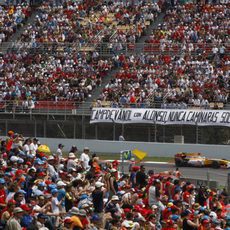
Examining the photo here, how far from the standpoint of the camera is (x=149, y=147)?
4584 cm

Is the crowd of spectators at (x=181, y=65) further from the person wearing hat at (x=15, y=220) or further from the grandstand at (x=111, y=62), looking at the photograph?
the person wearing hat at (x=15, y=220)

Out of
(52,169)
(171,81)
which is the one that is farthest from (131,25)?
(52,169)

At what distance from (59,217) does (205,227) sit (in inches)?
111

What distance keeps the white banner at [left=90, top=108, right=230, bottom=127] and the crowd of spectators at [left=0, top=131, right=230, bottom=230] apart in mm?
18419

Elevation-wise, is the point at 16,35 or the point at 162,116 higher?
the point at 16,35

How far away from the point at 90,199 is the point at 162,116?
85.3 feet

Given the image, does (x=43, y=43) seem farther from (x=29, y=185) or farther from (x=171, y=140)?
(x=29, y=185)

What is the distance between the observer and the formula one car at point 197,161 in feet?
137

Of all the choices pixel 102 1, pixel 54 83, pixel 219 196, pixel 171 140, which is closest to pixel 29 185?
pixel 219 196

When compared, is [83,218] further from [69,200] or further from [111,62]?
[111,62]

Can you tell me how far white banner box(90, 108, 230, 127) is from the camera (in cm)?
4569

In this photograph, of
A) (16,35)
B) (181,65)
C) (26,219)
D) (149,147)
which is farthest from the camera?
(16,35)

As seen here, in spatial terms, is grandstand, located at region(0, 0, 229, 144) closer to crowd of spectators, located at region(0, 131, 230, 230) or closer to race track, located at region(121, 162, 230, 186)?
race track, located at region(121, 162, 230, 186)

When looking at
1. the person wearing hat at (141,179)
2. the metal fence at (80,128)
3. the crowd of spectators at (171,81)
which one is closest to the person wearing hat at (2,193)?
the person wearing hat at (141,179)
